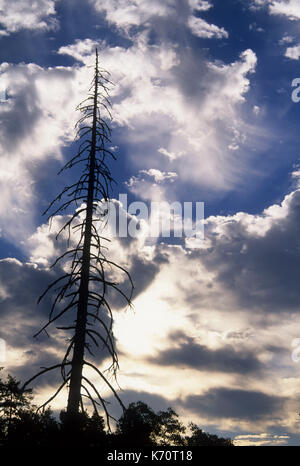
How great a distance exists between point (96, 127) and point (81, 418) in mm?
8547

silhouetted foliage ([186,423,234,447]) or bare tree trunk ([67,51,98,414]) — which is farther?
silhouetted foliage ([186,423,234,447])

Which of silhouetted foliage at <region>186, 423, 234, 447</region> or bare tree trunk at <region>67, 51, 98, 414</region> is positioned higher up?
bare tree trunk at <region>67, 51, 98, 414</region>

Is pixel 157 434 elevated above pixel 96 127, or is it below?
below

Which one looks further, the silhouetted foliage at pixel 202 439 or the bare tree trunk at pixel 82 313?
the silhouetted foliage at pixel 202 439

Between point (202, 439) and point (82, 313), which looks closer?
point (82, 313)

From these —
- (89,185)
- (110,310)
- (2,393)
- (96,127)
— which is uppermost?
(96,127)

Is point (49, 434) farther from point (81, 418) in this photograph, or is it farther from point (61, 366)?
point (61, 366)

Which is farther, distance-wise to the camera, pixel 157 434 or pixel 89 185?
pixel 157 434

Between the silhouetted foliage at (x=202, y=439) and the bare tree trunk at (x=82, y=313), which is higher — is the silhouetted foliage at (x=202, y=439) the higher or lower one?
the lower one

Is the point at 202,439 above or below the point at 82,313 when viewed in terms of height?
below
